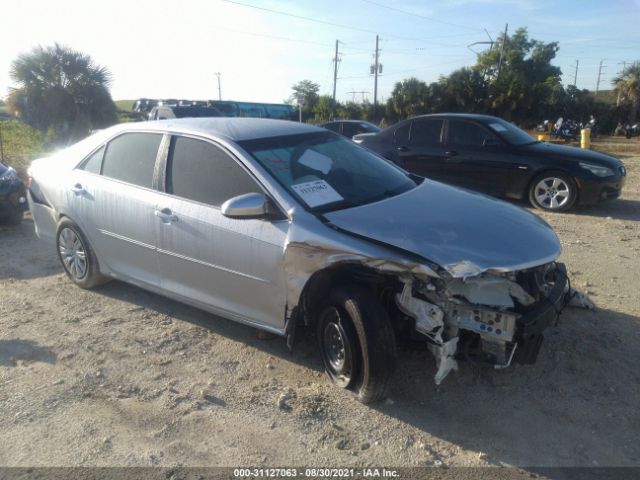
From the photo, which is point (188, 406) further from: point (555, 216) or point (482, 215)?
point (555, 216)

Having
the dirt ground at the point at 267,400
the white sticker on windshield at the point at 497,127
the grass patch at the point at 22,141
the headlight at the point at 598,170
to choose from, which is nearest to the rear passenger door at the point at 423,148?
the white sticker on windshield at the point at 497,127

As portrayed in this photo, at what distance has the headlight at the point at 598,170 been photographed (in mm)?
7895

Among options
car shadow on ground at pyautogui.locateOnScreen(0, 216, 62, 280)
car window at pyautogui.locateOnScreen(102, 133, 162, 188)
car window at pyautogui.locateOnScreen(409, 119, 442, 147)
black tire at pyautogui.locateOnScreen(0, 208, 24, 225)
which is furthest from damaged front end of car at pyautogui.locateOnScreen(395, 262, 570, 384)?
black tire at pyautogui.locateOnScreen(0, 208, 24, 225)

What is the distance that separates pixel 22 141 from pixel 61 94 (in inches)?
80.9

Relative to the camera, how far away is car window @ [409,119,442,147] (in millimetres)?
9094

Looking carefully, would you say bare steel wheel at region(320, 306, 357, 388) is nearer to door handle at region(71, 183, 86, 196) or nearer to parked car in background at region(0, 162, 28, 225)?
door handle at region(71, 183, 86, 196)

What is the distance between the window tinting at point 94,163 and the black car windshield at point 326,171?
1.69 meters

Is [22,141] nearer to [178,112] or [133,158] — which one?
[178,112]

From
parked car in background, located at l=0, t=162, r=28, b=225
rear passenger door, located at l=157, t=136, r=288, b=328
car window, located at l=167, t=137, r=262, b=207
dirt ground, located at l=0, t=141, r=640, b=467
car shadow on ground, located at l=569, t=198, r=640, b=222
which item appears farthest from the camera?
car shadow on ground, located at l=569, t=198, r=640, b=222

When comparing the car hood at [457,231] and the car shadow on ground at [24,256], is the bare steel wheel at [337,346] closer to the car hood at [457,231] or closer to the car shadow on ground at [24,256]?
the car hood at [457,231]

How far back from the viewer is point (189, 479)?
271 centimetres

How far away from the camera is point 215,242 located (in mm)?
3740

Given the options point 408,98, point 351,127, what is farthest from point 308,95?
point 351,127

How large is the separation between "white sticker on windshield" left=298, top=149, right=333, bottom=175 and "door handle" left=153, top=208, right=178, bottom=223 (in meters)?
1.03
